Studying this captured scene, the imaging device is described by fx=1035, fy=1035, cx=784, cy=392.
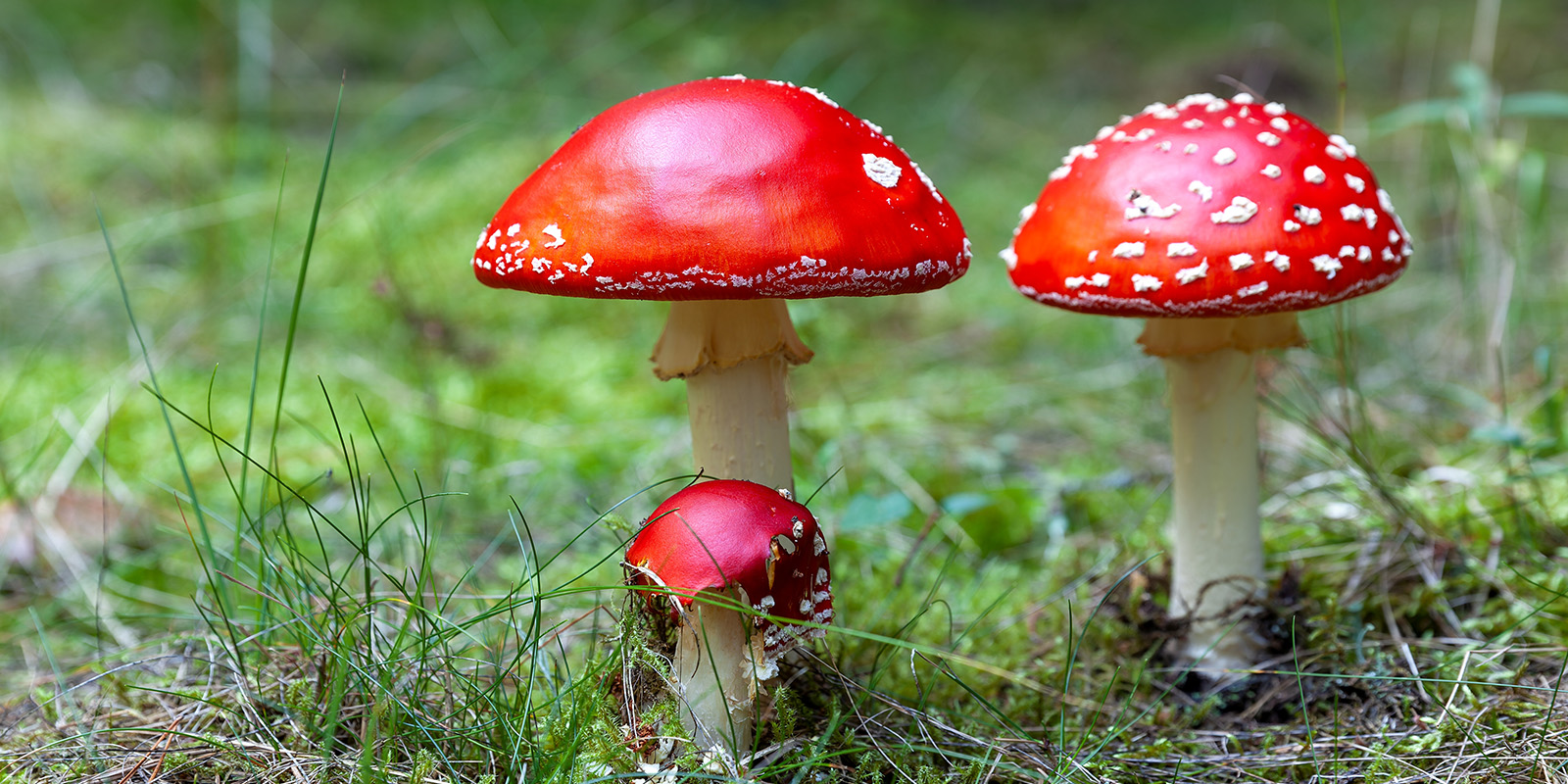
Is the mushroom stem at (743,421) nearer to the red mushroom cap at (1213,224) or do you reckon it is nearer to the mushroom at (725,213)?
the mushroom at (725,213)

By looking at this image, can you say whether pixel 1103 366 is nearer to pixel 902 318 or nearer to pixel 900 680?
pixel 902 318

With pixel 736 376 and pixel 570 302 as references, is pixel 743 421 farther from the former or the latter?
pixel 570 302

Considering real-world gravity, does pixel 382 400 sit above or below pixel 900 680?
above

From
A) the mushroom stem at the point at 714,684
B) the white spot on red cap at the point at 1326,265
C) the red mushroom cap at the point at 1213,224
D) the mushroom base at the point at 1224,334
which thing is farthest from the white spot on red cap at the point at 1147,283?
the mushroom stem at the point at 714,684

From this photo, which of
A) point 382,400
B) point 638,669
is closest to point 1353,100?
point 382,400

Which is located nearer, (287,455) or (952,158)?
(287,455)

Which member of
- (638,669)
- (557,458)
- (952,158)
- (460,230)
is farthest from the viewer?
(952,158)

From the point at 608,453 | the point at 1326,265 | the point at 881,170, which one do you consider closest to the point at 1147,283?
the point at 1326,265

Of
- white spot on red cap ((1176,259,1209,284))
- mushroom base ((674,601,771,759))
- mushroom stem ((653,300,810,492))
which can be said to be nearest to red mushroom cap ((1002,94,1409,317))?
white spot on red cap ((1176,259,1209,284))
